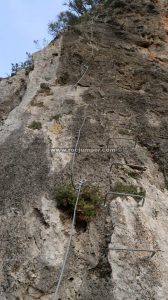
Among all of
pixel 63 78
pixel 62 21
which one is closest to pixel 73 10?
pixel 62 21

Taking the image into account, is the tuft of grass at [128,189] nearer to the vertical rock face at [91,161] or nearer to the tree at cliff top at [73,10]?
the vertical rock face at [91,161]

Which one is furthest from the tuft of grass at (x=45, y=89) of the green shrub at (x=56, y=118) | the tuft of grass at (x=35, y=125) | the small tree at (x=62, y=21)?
the small tree at (x=62, y=21)

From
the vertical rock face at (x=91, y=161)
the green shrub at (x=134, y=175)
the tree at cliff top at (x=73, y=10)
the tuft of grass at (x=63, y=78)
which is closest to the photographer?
the vertical rock face at (x=91, y=161)

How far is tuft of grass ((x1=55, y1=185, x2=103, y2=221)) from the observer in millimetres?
10102

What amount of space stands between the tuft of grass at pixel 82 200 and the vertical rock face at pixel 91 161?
0.15m

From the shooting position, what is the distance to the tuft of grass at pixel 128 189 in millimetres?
10930

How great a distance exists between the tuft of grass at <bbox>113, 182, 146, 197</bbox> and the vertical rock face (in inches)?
2.1

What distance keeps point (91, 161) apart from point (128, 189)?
1.21 meters

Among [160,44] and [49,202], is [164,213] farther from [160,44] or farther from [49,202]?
[160,44]

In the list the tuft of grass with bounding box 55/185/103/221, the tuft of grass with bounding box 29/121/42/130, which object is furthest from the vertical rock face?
the tuft of grass with bounding box 55/185/103/221

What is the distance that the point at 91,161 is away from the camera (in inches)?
461

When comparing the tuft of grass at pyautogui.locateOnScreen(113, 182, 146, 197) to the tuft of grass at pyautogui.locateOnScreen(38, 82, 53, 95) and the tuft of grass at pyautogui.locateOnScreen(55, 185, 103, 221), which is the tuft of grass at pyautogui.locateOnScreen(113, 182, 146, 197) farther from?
the tuft of grass at pyautogui.locateOnScreen(38, 82, 53, 95)

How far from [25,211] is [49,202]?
0.57 metres

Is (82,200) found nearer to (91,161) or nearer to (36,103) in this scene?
(91,161)
